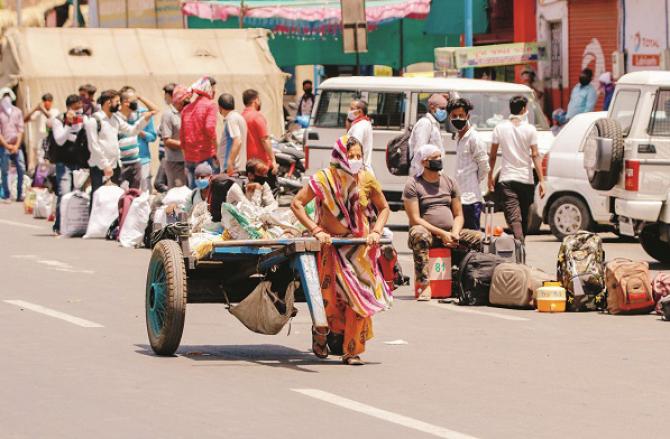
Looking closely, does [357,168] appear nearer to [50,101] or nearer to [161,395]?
[161,395]

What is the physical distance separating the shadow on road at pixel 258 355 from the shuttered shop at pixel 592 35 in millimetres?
19988

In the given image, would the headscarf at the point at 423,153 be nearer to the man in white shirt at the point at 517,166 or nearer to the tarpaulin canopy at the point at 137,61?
the man in white shirt at the point at 517,166

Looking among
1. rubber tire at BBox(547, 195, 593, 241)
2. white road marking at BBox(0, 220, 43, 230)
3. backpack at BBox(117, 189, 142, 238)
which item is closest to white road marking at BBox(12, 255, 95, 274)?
backpack at BBox(117, 189, 142, 238)

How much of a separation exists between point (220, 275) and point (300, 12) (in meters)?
25.8

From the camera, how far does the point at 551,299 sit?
15.1 metres

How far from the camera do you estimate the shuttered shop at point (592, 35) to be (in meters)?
32.5

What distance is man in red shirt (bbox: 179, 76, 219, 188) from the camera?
69.1ft

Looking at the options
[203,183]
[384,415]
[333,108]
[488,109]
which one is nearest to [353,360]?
[384,415]

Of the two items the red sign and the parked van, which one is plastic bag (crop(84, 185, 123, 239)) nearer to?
→ the parked van

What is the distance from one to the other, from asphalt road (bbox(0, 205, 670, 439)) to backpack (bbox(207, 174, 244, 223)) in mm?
845

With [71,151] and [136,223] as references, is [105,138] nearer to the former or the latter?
[71,151]

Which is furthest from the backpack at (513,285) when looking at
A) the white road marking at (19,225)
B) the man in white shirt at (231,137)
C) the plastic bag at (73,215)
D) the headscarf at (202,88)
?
the white road marking at (19,225)

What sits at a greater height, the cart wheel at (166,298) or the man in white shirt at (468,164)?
the man in white shirt at (468,164)

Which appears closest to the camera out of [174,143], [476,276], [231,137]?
[476,276]
